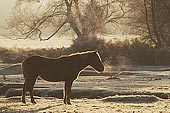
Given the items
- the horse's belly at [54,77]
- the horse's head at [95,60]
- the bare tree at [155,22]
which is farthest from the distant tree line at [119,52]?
the horse's belly at [54,77]

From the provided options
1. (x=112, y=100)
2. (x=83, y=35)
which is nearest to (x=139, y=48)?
(x=83, y=35)

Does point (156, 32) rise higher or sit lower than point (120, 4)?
lower

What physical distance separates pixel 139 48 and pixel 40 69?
94.8 ft

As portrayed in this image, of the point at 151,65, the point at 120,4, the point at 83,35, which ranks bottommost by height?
the point at 151,65

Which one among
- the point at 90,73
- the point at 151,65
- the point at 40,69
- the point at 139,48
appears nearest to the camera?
the point at 40,69

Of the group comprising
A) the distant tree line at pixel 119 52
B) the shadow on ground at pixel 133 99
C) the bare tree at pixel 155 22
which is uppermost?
the bare tree at pixel 155 22

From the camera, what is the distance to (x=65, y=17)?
50688 mm

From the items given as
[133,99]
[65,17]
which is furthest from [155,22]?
[133,99]

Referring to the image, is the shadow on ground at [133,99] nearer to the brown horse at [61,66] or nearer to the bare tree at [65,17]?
the brown horse at [61,66]

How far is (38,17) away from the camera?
51062 millimetres

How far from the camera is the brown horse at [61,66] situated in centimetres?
1352

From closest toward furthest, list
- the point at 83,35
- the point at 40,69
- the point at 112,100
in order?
the point at 40,69
the point at 112,100
the point at 83,35

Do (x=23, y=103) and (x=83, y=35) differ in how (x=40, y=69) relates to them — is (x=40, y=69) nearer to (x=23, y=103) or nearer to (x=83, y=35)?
(x=23, y=103)

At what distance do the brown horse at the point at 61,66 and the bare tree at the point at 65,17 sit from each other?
34.1m
